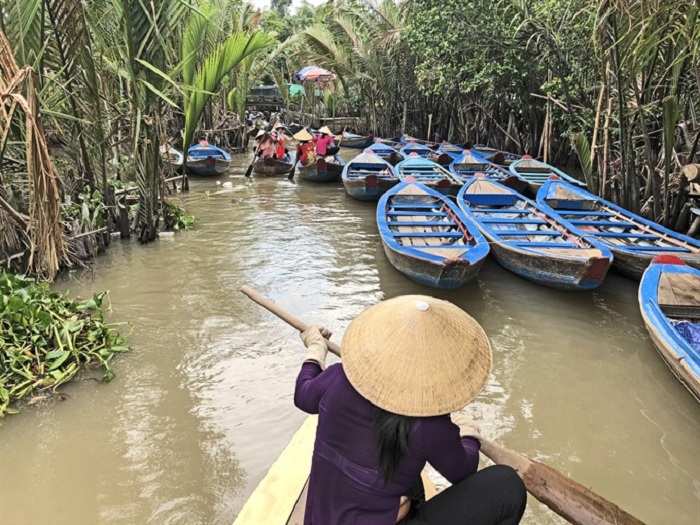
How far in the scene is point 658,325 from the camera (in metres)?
3.57

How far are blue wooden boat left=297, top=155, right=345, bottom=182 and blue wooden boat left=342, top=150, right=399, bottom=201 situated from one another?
0.67 metres

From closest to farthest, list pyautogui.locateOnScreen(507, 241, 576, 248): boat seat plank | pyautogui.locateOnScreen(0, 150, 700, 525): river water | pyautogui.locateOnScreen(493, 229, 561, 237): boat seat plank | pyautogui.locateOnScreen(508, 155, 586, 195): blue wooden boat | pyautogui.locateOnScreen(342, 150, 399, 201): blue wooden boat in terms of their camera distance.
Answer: pyautogui.locateOnScreen(0, 150, 700, 525): river water, pyautogui.locateOnScreen(507, 241, 576, 248): boat seat plank, pyautogui.locateOnScreen(493, 229, 561, 237): boat seat plank, pyautogui.locateOnScreen(342, 150, 399, 201): blue wooden boat, pyautogui.locateOnScreen(508, 155, 586, 195): blue wooden boat

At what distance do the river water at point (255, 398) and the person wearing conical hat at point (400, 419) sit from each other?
4.25ft

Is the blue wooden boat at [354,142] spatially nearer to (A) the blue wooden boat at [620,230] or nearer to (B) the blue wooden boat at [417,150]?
(B) the blue wooden boat at [417,150]

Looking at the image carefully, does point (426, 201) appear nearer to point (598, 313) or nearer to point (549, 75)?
point (598, 313)

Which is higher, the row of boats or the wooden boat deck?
the row of boats

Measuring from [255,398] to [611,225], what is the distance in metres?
4.79

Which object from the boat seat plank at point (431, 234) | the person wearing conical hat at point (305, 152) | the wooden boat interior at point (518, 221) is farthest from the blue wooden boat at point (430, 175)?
the boat seat plank at point (431, 234)

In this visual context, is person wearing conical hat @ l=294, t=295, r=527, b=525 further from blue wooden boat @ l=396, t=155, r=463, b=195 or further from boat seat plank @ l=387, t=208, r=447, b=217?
blue wooden boat @ l=396, t=155, r=463, b=195

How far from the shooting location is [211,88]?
6.62 meters

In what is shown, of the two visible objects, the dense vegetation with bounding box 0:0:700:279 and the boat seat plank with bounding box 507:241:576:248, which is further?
the boat seat plank with bounding box 507:241:576:248

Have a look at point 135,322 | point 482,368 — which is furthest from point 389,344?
point 135,322

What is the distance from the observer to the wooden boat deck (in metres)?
1.99

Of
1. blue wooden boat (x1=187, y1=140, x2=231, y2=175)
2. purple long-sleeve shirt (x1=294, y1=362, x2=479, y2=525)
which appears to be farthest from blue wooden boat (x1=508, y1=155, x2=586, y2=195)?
purple long-sleeve shirt (x1=294, y1=362, x2=479, y2=525)
